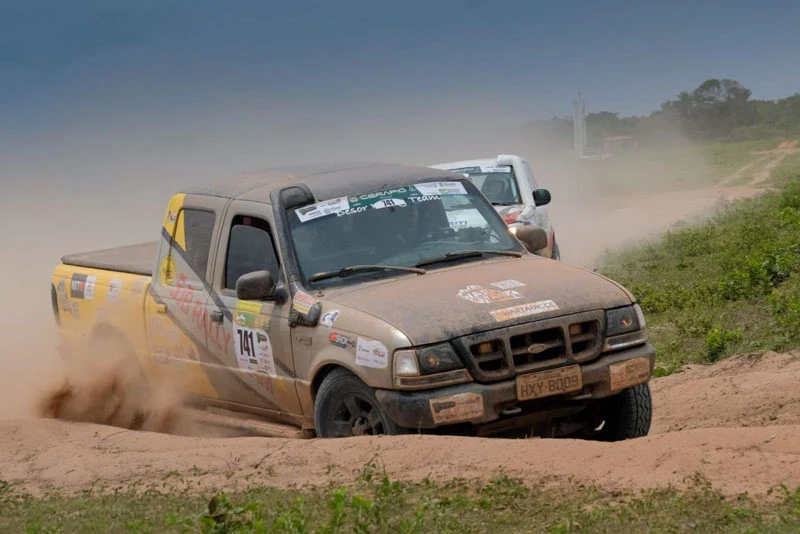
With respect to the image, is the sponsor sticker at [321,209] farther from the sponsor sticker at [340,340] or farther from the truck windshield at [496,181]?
the truck windshield at [496,181]

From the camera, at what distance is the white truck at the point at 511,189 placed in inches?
622

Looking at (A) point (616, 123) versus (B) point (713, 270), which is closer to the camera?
(B) point (713, 270)

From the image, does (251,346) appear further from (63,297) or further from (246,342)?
(63,297)

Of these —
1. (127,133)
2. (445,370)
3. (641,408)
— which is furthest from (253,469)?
(127,133)

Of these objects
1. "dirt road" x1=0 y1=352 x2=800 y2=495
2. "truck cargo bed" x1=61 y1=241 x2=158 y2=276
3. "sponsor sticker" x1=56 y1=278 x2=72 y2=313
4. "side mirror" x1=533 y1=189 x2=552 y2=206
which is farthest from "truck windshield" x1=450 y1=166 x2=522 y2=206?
"dirt road" x1=0 y1=352 x2=800 y2=495

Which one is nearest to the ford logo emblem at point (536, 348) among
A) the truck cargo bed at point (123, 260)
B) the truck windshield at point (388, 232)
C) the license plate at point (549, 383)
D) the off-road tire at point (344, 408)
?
the license plate at point (549, 383)

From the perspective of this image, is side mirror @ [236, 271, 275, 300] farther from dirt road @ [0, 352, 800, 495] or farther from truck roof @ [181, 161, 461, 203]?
dirt road @ [0, 352, 800, 495]

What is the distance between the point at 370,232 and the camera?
28.6 feet

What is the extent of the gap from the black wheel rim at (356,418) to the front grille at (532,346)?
67cm

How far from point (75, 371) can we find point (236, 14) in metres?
90.5

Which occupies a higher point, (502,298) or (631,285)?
(502,298)

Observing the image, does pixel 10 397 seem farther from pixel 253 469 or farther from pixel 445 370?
pixel 445 370

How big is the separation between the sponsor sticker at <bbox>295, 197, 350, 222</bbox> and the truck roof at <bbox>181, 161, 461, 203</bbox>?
0.20 ft

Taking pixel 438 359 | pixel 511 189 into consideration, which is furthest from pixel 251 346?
pixel 511 189
